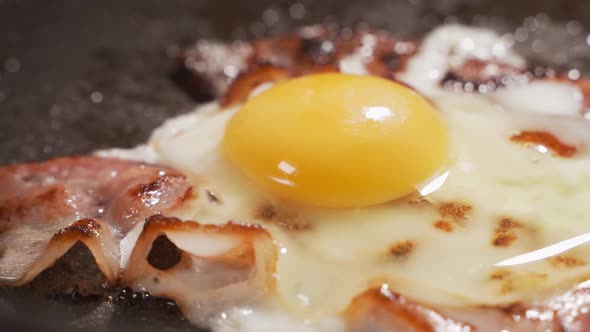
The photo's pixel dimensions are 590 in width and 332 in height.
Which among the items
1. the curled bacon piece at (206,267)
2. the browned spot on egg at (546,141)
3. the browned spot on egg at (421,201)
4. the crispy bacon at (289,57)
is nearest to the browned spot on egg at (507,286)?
the browned spot on egg at (421,201)

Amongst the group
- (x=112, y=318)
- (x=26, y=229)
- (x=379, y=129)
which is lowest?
(x=112, y=318)

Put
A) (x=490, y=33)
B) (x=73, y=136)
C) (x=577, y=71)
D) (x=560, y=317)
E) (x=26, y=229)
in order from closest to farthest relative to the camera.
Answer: (x=560, y=317) < (x=26, y=229) < (x=73, y=136) < (x=577, y=71) < (x=490, y=33)

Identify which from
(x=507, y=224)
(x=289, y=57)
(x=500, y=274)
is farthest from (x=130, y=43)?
(x=500, y=274)

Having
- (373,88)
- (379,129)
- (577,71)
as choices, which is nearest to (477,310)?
(379,129)

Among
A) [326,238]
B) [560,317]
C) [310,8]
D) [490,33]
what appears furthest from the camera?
[310,8]

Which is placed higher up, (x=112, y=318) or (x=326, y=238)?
(x=326, y=238)

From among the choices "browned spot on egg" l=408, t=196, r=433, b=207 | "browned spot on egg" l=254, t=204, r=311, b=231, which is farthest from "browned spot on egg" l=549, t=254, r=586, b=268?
"browned spot on egg" l=254, t=204, r=311, b=231

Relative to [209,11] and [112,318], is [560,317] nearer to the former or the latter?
[112,318]
